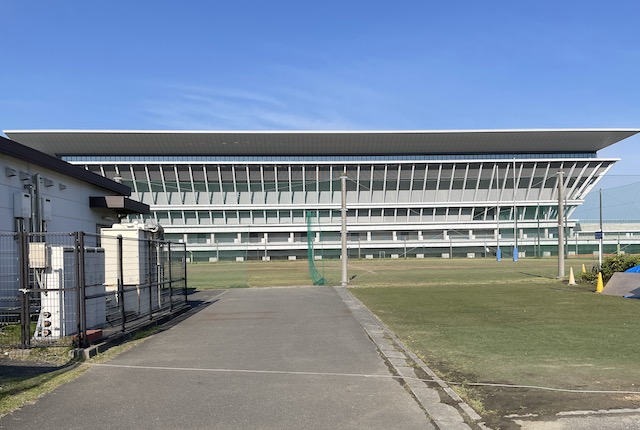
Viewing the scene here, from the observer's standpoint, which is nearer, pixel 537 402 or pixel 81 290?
pixel 537 402

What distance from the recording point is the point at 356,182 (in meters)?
84.9

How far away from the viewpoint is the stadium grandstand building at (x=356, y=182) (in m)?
82.8

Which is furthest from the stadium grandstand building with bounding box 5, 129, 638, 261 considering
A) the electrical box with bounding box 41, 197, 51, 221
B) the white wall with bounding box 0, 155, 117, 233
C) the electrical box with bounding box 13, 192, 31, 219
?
the electrical box with bounding box 13, 192, 31, 219

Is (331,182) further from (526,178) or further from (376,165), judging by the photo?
(526,178)

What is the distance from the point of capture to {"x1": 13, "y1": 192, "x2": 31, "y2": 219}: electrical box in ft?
49.4

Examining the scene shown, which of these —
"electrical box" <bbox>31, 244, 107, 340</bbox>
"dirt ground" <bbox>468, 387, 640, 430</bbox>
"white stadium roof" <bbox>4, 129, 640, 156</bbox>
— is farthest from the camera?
"white stadium roof" <bbox>4, 129, 640, 156</bbox>

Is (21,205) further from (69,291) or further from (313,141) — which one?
(313,141)

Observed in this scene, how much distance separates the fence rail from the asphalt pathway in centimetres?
126

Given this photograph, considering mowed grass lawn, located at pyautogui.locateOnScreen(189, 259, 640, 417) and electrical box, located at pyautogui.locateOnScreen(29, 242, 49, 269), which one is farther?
electrical box, located at pyautogui.locateOnScreen(29, 242, 49, 269)

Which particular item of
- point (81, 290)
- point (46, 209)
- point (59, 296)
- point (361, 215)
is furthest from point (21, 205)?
point (361, 215)

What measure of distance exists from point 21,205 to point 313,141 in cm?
7019

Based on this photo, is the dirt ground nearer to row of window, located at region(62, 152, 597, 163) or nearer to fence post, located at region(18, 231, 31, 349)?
fence post, located at region(18, 231, 31, 349)

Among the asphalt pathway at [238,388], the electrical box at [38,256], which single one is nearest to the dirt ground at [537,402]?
the asphalt pathway at [238,388]

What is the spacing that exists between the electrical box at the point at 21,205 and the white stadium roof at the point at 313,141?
65.5m
